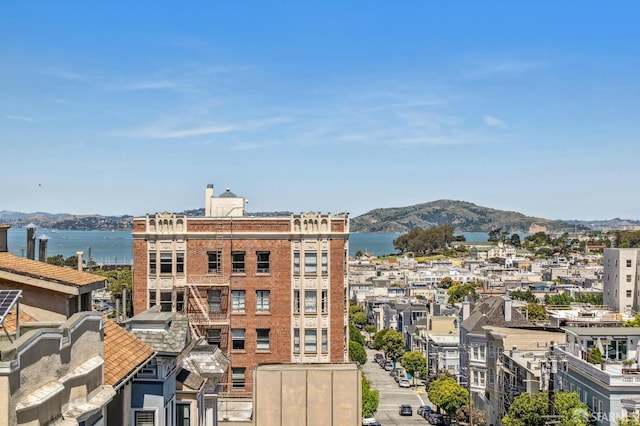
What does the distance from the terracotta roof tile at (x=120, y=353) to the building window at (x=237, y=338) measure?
25.7 meters

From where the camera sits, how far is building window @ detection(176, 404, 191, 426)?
21734mm

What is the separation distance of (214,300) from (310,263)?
5345 millimetres

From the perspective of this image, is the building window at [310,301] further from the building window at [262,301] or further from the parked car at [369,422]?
the parked car at [369,422]

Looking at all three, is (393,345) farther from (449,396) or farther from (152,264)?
(152,264)

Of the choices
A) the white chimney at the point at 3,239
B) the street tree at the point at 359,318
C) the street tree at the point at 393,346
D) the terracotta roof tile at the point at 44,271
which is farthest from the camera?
the street tree at the point at 359,318

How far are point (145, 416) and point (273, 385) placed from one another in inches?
254

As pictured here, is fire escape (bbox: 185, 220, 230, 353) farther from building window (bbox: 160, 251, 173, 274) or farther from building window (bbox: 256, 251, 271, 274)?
building window (bbox: 256, 251, 271, 274)

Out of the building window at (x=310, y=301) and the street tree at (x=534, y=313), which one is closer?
the building window at (x=310, y=301)

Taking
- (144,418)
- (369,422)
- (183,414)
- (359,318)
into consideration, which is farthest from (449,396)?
(359,318)

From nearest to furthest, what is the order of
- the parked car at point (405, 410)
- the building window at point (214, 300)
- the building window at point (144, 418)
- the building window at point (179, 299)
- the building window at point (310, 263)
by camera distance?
1. the building window at point (144, 418)
2. the building window at point (179, 299)
3. the building window at point (214, 300)
4. the building window at point (310, 263)
5. the parked car at point (405, 410)

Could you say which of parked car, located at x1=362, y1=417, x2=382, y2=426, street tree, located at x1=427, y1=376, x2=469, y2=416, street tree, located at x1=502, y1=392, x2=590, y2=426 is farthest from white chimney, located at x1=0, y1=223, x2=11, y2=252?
street tree, located at x1=427, y1=376, x2=469, y2=416

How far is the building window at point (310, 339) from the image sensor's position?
4506 cm

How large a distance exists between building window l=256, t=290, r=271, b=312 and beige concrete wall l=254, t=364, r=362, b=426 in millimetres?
20766

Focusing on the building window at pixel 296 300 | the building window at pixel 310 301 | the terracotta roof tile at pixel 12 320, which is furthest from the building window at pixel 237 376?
the terracotta roof tile at pixel 12 320
